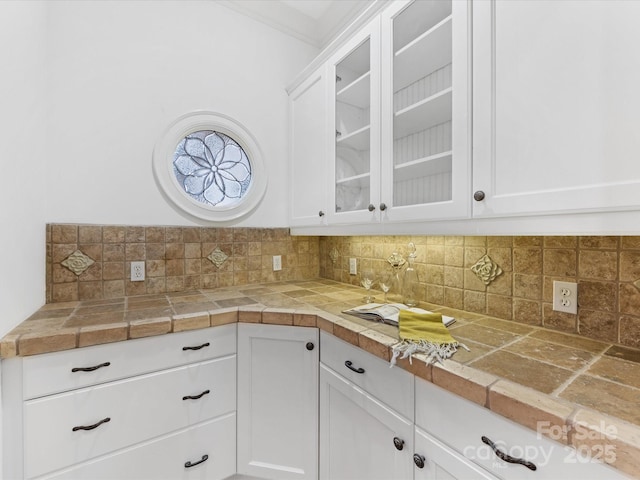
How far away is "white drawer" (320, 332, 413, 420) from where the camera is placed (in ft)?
2.90

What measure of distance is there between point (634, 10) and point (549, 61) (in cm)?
17

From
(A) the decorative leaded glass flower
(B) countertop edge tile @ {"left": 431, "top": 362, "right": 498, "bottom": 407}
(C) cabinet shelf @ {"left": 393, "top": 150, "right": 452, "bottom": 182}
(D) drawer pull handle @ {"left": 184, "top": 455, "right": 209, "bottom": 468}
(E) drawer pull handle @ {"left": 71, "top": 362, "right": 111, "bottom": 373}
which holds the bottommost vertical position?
(D) drawer pull handle @ {"left": 184, "top": 455, "right": 209, "bottom": 468}

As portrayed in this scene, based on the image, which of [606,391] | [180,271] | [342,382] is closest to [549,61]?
[606,391]

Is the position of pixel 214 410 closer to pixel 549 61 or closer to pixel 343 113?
pixel 343 113

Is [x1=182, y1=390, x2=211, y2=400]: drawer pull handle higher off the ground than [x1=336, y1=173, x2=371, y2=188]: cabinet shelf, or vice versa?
[x1=336, y1=173, x2=371, y2=188]: cabinet shelf

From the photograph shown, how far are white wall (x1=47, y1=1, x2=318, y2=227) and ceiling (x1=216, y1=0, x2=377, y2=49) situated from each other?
7 centimetres

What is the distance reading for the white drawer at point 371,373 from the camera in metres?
0.88

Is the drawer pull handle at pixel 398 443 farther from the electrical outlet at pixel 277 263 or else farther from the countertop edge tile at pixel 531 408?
the electrical outlet at pixel 277 263

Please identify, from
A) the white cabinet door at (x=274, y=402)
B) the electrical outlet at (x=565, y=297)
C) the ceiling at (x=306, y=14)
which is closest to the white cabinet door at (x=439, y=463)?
the white cabinet door at (x=274, y=402)

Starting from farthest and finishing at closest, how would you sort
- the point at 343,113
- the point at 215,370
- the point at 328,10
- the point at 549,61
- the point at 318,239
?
1. the point at 318,239
2. the point at 328,10
3. the point at 343,113
4. the point at 215,370
5. the point at 549,61

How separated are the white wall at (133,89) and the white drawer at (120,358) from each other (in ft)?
2.57

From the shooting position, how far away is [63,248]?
4.68ft

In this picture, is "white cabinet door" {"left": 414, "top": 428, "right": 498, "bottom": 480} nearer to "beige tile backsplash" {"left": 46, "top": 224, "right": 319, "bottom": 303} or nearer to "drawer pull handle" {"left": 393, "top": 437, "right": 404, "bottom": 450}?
"drawer pull handle" {"left": 393, "top": 437, "right": 404, "bottom": 450}

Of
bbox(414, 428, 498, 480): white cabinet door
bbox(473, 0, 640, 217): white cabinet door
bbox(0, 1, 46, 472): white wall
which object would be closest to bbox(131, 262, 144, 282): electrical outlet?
bbox(0, 1, 46, 472): white wall
